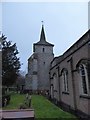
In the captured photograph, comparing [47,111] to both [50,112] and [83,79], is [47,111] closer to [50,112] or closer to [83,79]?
[50,112]

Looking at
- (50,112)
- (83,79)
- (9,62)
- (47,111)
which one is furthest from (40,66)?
(83,79)

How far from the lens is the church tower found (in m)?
58.4

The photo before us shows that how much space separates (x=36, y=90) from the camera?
57.1 metres

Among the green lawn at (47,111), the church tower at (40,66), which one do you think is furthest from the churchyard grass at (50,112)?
the church tower at (40,66)

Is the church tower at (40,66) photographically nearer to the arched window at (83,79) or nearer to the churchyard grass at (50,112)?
the churchyard grass at (50,112)

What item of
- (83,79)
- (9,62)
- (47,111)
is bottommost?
(47,111)

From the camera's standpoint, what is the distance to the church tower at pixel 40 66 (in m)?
58.4

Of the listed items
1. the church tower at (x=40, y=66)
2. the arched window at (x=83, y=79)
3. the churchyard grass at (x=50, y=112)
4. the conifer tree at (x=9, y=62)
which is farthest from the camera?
the church tower at (x=40, y=66)

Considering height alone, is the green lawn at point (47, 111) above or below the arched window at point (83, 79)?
below

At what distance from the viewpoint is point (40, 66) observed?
60438 mm

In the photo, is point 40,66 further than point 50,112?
Yes

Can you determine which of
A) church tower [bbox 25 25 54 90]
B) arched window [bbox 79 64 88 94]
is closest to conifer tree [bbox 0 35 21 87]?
church tower [bbox 25 25 54 90]

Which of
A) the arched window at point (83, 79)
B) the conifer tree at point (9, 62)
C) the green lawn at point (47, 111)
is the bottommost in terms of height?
the green lawn at point (47, 111)

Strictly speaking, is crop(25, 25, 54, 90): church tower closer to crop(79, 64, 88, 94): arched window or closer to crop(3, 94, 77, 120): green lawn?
crop(3, 94, 77, 120): green lawn
